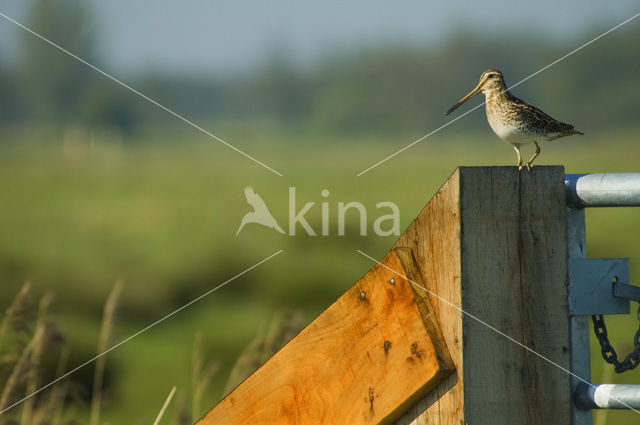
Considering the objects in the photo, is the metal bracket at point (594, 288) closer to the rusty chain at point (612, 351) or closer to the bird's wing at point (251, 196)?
the rusty chain at point (612, 351)

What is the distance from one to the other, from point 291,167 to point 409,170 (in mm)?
17385

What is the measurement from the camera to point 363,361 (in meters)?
1.96

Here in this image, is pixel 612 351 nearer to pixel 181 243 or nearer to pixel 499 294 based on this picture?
pixel 499 294

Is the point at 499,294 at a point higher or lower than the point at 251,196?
lower

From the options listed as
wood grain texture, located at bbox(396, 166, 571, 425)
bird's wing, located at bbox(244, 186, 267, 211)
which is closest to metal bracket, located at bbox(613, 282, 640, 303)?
wood grain texture, located at bbox(396, 166, 571, 425)

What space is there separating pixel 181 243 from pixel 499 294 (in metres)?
56.9

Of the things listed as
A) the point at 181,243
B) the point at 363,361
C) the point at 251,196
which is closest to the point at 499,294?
the point at 363,361

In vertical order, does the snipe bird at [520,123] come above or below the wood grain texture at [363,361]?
above

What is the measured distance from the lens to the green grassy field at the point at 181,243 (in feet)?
70.1

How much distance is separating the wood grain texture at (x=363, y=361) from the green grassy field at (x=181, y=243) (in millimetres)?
1957

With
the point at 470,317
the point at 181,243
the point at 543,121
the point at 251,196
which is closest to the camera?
the point at 470,317

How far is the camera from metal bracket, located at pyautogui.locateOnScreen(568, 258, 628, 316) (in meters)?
1.92

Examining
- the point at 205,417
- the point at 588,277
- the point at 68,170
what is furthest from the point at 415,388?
the point at 68,170

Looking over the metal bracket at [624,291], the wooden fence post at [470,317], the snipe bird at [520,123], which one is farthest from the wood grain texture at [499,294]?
the snipe bird at [520,123]
